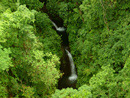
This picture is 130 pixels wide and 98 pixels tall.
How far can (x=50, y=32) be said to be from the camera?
2238 cm

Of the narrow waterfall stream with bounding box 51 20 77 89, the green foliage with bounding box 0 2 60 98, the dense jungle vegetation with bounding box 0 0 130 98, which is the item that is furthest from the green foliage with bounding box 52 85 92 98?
the narrow waterfall stream with bounding box 51 20 77 89

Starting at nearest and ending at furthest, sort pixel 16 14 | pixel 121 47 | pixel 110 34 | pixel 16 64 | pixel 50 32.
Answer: pixel 16 14 → pixel 16 64 → pixel 121 47 → pixel 110 34 → pixel 50 32

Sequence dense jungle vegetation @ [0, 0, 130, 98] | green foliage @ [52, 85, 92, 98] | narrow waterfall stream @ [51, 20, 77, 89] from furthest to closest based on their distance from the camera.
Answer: narrow waterfall stream @ [51, 20, 77, 89] → dense jungle vegetation @ [0, 0, 130, 98] → green foliage @ [52, 85, 92, 98]

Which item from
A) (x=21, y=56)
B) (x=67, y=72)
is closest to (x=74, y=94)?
(x=21, y=56)

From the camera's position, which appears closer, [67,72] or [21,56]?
[21,56]

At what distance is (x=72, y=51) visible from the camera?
22.9 meters

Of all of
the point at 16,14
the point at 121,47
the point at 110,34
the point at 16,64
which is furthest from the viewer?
the point at 110,34

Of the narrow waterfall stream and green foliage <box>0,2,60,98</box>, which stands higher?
green foliage <box>0,2,60,98</box>

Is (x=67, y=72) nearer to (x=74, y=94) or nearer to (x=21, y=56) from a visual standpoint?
(x=21, y=56)

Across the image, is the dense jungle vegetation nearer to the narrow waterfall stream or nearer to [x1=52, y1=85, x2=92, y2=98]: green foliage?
[x1=52, y1=85, x2=92, y2=98]: green foliage

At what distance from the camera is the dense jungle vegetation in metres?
11.0

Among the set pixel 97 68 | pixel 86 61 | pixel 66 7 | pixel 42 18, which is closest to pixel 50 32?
pixel 42 18

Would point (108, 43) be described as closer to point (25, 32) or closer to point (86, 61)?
point (86, 61)

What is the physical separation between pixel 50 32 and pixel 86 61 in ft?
23.0
